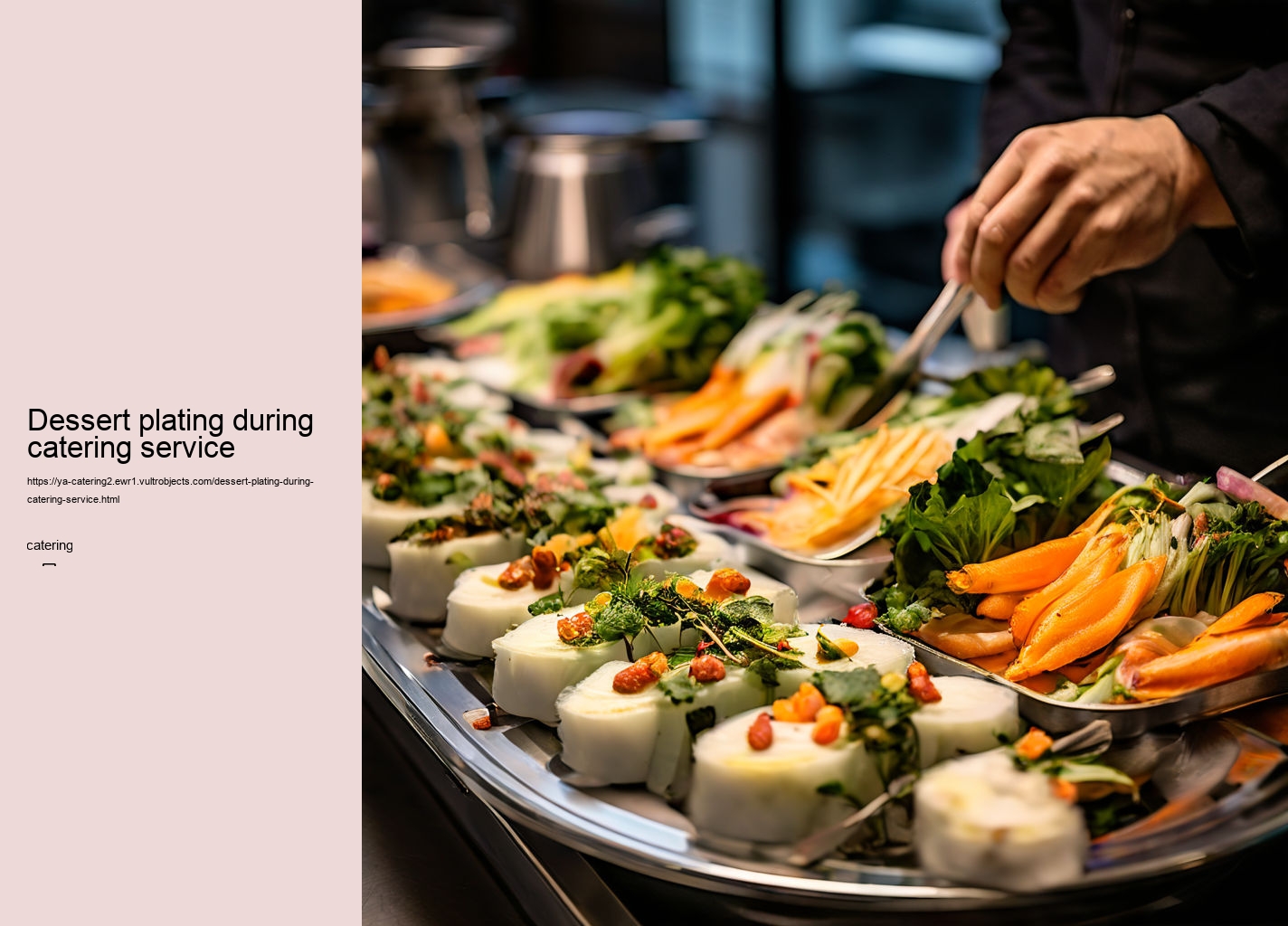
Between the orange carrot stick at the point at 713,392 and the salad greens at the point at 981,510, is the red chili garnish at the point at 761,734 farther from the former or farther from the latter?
the orange carrot stick at the point at 713,392

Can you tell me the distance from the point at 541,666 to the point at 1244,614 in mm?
A: 963

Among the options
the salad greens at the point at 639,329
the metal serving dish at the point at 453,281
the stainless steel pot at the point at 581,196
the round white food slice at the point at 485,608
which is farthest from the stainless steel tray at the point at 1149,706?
the stainless steel pot at the point at 581,196

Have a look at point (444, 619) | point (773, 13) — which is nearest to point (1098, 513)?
point (444, 619)

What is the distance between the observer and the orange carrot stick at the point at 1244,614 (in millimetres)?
1644

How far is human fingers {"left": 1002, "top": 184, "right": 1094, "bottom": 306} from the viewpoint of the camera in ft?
6.52

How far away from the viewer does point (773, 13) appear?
18.6 ft

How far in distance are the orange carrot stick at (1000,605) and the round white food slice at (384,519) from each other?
947 millimetres

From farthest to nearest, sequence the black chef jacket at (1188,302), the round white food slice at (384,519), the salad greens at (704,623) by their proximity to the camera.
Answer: the black chef jacket at (1188,302) < the round white food slice at (384,519) < the salad greens at (704,623)

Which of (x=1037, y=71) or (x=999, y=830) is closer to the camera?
(x=999, y=830)

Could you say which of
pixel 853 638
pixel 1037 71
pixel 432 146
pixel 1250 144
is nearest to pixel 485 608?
pixel 853 638

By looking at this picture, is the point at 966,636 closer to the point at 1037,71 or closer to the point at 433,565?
the point at 433,565

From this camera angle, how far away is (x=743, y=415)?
2787 millimetres
